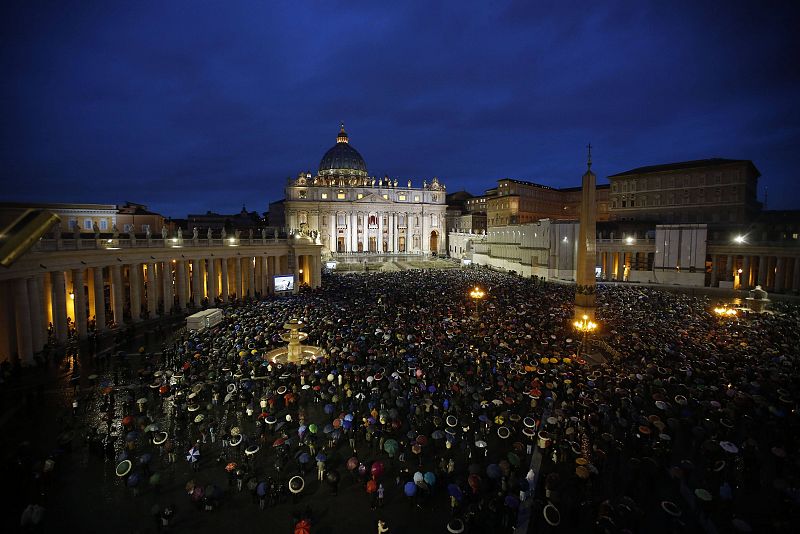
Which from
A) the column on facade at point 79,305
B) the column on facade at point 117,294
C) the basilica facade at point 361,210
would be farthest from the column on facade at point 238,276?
the basilica facade at point 361,210

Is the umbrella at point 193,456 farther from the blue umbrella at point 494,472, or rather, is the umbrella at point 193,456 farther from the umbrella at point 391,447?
the blue umbrella at point 494,472

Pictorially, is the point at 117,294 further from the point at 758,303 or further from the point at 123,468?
the point at 758,303

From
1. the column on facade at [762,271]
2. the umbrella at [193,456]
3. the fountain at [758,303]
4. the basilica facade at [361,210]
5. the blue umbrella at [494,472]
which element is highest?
the basilica facade at [361,210]

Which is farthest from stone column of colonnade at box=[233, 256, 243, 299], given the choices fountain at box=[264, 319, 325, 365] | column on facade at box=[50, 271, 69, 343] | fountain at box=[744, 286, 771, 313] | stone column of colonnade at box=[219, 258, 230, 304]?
fountain at box=[744, 286, 771, 313]

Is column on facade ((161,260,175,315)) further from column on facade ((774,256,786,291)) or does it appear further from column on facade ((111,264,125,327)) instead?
column on facade ((774,256,786,291))

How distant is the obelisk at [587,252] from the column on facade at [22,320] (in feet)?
91.5

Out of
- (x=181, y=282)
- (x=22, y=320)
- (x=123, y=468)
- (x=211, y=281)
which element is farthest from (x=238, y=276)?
(x=123, y=468)

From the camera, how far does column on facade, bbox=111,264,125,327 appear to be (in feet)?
89.9

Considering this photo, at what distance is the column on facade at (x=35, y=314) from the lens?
Result: 20.1m

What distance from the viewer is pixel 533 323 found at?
25047mm

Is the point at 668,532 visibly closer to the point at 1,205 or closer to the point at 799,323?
the point at 799,323

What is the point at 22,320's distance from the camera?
1955 cm

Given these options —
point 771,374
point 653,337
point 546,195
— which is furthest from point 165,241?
point 546,195

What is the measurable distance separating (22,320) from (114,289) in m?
8.15
